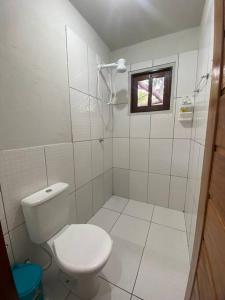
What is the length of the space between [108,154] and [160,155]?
789 millimetres

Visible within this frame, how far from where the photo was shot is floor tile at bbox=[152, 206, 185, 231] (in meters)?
1.71

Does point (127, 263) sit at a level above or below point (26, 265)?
below

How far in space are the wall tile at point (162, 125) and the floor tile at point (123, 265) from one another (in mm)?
1393

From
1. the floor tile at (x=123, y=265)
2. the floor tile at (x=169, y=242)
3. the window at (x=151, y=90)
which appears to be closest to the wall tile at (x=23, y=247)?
the floor tile at (x=123, y=265)

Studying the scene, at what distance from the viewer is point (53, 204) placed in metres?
1.04

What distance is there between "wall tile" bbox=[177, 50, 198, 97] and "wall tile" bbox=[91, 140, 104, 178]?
1.26 m

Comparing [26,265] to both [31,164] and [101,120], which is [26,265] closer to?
[31,164]

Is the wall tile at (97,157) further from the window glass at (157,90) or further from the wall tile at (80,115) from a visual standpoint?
the window glass at (157,90)

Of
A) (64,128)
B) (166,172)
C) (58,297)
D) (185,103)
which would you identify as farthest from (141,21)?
(58,297)

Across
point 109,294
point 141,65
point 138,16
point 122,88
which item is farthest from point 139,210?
point 138,16

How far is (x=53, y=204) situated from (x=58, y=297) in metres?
0.68

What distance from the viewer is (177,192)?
6.31 feet

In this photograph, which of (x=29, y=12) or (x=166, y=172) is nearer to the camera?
(x=29, y=12)

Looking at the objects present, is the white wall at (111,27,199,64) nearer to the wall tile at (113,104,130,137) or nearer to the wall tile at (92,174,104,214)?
the wall tile at (113,104,130,137)
